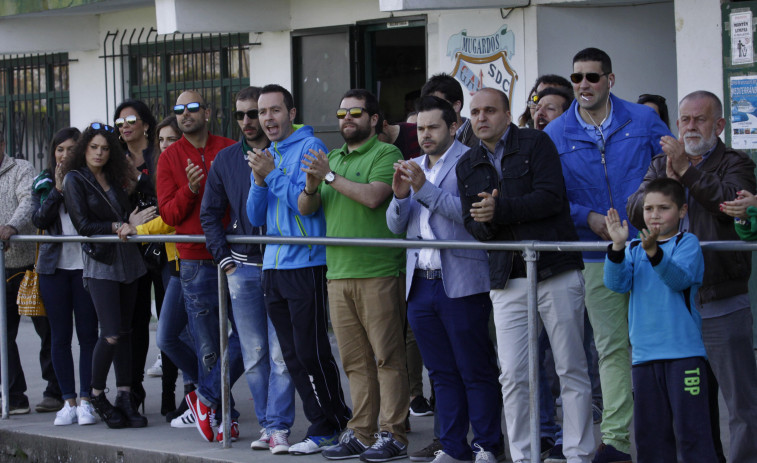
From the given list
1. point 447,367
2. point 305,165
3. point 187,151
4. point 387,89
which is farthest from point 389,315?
point 387,89

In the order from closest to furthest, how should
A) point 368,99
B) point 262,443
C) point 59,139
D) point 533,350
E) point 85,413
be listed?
point 533,350 < point 368,99 < point 262,443 < point 85,413 < point 59,139

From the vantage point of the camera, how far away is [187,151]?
722 centimetres

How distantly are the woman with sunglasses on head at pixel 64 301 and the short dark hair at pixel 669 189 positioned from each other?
417 cm

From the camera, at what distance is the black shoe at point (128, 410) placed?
24.7 ft

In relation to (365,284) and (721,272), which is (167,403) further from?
(721,272)

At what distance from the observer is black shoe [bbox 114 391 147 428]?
7527 millimetres

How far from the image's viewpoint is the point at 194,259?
6988mm

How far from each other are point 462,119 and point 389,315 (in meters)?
A: 1.38

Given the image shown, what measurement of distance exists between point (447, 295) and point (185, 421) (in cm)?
248

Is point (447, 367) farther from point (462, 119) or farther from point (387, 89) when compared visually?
point (387, 89)

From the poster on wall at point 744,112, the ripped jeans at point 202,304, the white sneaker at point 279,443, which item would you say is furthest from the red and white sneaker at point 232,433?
the poster on wall at point 744,112

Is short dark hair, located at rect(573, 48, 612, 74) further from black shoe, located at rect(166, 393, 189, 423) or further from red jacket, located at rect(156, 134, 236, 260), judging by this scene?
black shoe, located at rect(166, 393, 189, 423)

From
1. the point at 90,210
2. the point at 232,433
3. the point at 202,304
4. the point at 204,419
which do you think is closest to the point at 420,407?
the point at 232,433

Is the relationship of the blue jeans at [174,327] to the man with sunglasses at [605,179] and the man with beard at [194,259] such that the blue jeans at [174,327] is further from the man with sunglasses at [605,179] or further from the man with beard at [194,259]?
the man with sunglasses at [605,179]
